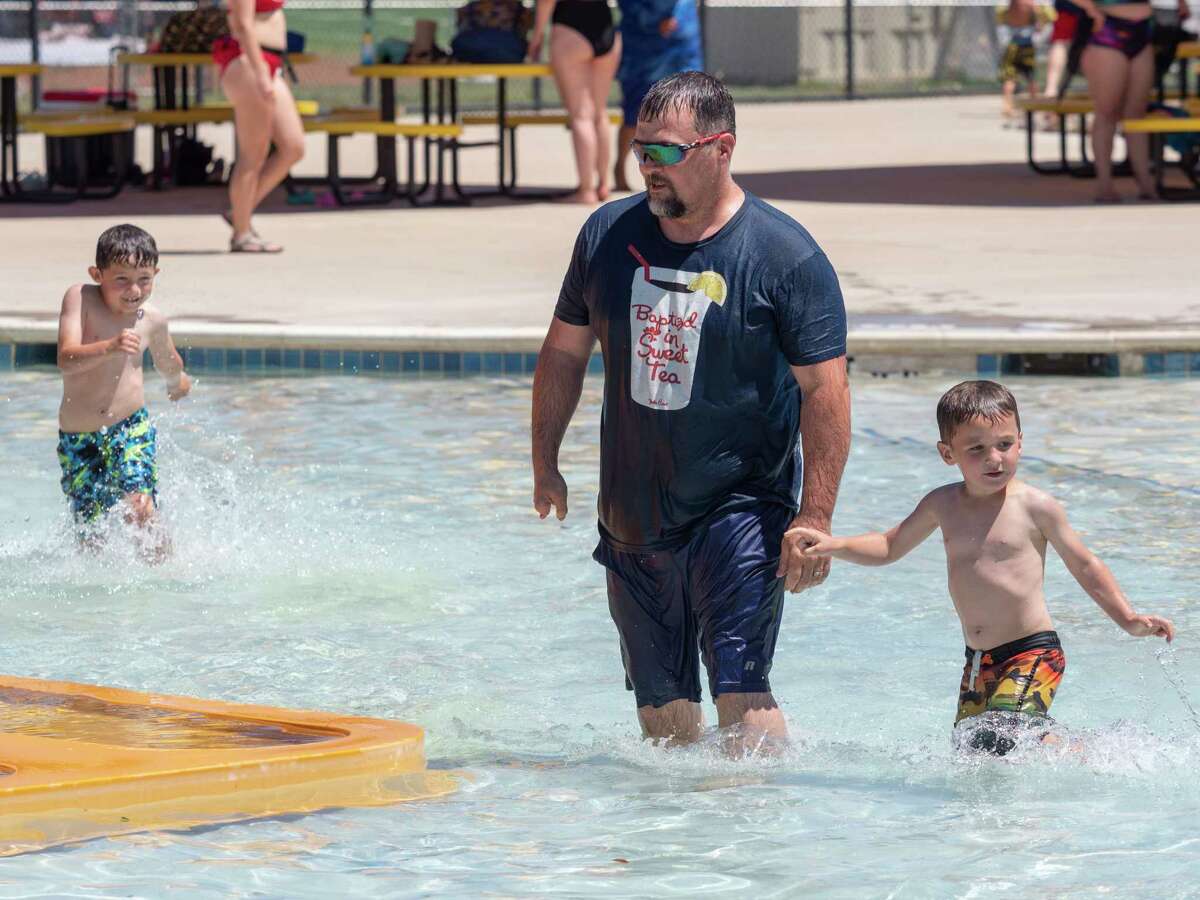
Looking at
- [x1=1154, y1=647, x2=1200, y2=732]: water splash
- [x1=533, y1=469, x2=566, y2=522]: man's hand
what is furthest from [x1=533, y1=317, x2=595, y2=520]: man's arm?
[x1=1154, y1=647, x2=1200, y2=732]: water splash

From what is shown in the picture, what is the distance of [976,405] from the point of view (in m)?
4.30

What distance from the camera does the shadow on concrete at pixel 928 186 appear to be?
1488 centimetres

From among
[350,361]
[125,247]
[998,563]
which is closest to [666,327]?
[998,563]

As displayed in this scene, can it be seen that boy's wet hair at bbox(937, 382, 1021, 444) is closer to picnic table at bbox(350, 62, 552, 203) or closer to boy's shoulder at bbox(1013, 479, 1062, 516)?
boy's shoulder at bbox(1013, 479, 1062, 516)

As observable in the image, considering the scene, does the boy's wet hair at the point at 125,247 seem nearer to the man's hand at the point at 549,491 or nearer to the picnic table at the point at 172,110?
the man's hand at the point at 549,491

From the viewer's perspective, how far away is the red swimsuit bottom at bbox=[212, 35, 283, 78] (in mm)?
11383

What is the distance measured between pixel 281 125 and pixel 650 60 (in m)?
3.47

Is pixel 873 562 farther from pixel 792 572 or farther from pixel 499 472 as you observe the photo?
pixel 499 472

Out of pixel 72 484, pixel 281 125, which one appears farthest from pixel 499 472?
pixel 281 125

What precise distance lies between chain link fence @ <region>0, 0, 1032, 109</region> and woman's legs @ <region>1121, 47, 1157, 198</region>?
12.1m

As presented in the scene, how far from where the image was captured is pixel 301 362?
9.41 metres

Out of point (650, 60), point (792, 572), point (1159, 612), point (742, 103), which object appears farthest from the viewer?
point (742, 103)

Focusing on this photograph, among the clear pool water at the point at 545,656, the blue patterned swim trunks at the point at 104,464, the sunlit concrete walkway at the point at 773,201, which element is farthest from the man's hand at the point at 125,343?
the sunlit concrete walkway at the point at 773,201

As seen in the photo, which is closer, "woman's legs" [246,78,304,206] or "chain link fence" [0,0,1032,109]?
"woman's legs" [246,78,304,206]
